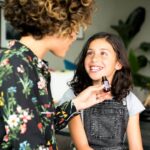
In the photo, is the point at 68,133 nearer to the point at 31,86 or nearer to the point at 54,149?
the point at 54,149

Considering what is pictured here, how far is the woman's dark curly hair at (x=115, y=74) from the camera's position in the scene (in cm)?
180

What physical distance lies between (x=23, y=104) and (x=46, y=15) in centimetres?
28

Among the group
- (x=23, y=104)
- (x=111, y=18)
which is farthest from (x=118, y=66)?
(x=111, y=18)

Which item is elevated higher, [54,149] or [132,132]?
[54,149]

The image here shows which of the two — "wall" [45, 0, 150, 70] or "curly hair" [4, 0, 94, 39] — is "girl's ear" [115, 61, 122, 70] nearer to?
"curly hair" [4, 0, 94, 39]

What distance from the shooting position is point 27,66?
101cm

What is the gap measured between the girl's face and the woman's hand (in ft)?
0.41

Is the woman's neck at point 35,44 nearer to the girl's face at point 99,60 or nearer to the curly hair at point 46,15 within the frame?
the curly hair at point 46,15

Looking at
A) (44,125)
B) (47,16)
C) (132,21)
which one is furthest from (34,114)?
(132,21)

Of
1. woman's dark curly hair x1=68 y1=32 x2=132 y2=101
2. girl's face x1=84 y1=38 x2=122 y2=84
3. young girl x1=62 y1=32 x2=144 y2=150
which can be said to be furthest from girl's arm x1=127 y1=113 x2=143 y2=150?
girl's face x1=84 y1=38 x2=122 y2=84

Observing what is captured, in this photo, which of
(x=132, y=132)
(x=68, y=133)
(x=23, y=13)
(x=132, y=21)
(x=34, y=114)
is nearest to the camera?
(x=34, y=114)

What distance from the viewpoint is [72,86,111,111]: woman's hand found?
1.50 metres

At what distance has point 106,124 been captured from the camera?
1.73 meters

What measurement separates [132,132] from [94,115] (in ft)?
0.63
